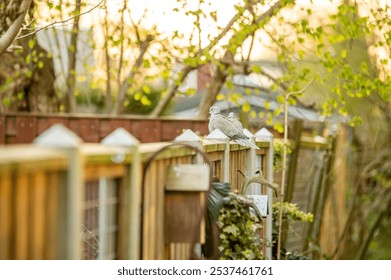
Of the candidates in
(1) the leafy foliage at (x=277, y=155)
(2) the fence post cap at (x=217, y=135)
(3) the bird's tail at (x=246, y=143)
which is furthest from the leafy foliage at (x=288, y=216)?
(2) the fence post cap at (x=217, y=135)

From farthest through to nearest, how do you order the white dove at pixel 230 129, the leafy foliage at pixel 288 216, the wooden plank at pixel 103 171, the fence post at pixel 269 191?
1. the leafy foliage at pixel 288 216
2. the fence post at pixel 269 191
3. the white dove at pixel 230 129
4. the wooden plank at pixel 103 171

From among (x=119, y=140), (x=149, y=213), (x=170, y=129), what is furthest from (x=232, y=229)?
(x=170, y=129)

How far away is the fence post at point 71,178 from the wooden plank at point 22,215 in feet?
0.43

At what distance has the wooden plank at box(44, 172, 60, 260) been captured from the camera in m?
2.03

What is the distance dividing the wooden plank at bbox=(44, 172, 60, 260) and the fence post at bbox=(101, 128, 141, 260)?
1.44 feet

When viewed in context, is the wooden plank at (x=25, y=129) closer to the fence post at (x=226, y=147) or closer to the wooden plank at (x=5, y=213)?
the fence post at (x=226, y=147)

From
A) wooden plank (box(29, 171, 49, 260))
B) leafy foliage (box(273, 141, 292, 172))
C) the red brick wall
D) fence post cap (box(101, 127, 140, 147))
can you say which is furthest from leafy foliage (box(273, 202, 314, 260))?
wooden plank (box(29, 171, 49, 260))

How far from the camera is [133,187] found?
2.56m

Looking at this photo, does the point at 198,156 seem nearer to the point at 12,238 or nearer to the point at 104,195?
the point at 104,195

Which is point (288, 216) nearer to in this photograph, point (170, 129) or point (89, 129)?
point (170, 129)

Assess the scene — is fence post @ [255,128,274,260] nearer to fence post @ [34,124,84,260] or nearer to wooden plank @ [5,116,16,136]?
fence post @ [34,124,84,260]

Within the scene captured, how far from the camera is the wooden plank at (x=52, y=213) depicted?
80.0 inches

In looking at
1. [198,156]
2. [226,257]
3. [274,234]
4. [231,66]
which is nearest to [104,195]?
[198,156]
